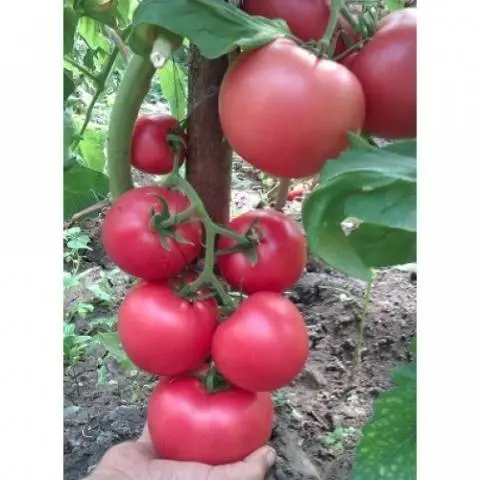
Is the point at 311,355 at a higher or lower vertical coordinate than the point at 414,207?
lower

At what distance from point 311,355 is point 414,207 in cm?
105

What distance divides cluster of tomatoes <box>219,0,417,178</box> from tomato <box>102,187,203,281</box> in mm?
152

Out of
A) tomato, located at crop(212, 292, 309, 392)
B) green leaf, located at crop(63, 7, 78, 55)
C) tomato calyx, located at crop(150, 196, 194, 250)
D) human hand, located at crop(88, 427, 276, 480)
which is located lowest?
human hand, located at crop(88, 427, 276, 480)

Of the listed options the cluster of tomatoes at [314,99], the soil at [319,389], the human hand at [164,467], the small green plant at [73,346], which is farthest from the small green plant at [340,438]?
the cluster of tomatoes at [314,99]

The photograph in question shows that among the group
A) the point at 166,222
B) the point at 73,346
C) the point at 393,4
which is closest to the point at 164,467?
the point at 166,222

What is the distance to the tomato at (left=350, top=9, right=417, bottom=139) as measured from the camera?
62 cm

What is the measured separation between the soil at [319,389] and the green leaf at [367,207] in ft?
2.05

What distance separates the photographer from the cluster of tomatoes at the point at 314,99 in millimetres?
603

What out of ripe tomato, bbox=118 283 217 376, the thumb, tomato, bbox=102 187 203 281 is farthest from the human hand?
tomato, bbox=102 187 203 281

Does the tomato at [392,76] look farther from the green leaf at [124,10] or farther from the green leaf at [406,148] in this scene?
the green leaf at [124,10]

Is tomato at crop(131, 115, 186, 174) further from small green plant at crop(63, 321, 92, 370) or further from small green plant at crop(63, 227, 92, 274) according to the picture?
small green plant at crop(63, 227, 92, 274)
